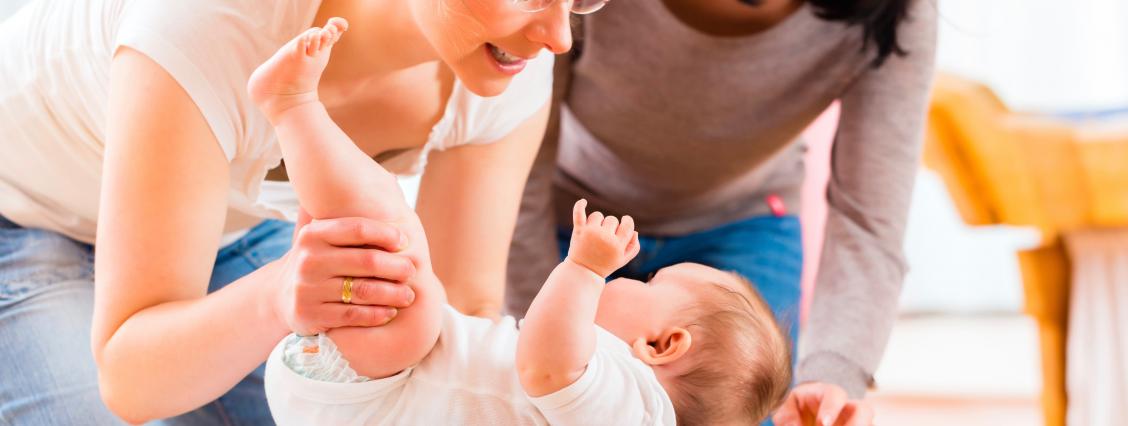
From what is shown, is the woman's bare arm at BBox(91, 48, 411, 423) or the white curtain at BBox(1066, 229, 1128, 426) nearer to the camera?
the woman's bare arm at BBox(91, 48, 411, 423)

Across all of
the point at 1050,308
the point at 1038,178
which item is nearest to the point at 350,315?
the point at 1038,178

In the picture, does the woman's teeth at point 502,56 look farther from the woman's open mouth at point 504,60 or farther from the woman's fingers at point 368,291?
the woman's fingers at point 368,291

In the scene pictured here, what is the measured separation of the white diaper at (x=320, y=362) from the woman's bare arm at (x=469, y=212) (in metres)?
0.34

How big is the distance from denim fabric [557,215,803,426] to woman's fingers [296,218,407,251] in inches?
27.3

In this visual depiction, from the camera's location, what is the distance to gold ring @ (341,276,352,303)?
663 mm

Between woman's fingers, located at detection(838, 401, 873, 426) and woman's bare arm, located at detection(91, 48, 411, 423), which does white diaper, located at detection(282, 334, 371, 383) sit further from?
woman's fingers, located at detection(838, 401, 873, 426)

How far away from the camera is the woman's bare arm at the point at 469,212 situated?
1051mm

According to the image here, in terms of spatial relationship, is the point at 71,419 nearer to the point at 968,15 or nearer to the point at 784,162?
the point at 784,162

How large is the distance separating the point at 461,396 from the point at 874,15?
69 centimetres

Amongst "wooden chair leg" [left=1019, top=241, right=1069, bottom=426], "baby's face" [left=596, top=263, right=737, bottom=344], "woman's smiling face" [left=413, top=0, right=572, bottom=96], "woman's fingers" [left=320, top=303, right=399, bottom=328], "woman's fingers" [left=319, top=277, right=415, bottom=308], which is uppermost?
"woman's smiling face" [left=413, top=0, right=572, bottom=96]

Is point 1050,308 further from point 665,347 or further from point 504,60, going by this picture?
point 504,60

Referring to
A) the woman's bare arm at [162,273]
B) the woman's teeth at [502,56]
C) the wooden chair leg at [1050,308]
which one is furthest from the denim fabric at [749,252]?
the woman's bare arm at [162,273]

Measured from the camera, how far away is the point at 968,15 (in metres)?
3.11

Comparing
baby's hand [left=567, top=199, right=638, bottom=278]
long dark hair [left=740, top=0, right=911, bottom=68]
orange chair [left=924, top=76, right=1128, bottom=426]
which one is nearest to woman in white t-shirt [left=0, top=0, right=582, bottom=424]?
baby's hand [left=567, top=199, right=638, bottom=278]
